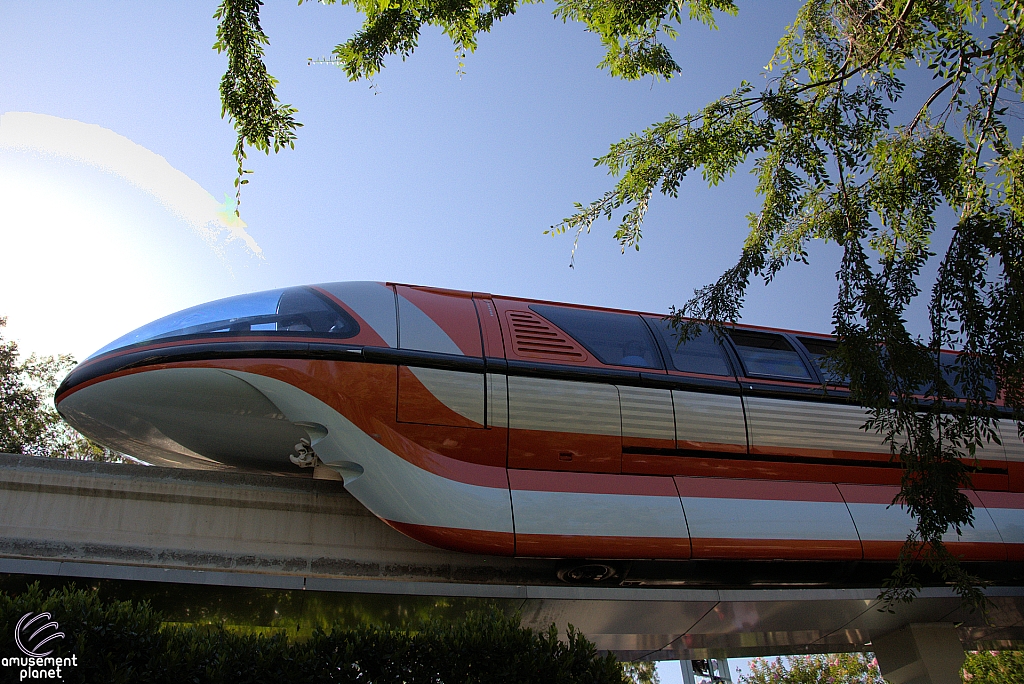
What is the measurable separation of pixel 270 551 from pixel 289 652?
1.49 m

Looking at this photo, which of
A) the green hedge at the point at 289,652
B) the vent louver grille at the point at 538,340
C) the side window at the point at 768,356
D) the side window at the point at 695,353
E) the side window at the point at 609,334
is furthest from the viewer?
the side window at the point at 768,356

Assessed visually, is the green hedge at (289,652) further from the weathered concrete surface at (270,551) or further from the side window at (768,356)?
the side window at (768,356)

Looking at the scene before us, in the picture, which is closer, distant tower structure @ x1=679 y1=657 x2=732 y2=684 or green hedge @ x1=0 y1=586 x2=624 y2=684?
green hedge @ x1=0 y1=586 x2=624 y2=684

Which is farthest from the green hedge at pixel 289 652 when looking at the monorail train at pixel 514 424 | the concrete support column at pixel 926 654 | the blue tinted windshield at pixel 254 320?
the concrete support column at pixel 926 654

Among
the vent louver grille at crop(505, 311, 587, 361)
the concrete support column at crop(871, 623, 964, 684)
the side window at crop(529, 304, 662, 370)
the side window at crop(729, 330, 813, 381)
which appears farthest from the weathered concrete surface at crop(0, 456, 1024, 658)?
the side window at crop(729, 330, 813, 381)

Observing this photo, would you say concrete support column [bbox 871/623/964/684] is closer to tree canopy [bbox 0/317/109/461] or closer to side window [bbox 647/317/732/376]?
side window [bbox 647/317/732/376]

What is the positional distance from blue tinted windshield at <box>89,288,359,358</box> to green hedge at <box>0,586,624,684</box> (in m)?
2.24

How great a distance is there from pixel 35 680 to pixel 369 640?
78.3 inches

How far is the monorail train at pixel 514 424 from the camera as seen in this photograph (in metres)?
6.09

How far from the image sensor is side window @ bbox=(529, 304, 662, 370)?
726cm

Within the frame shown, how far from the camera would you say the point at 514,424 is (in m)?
6.48

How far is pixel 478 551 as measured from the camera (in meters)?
5.97

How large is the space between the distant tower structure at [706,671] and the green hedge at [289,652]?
35.5 feet

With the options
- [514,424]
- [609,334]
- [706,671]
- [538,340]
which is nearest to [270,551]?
[514,424]
